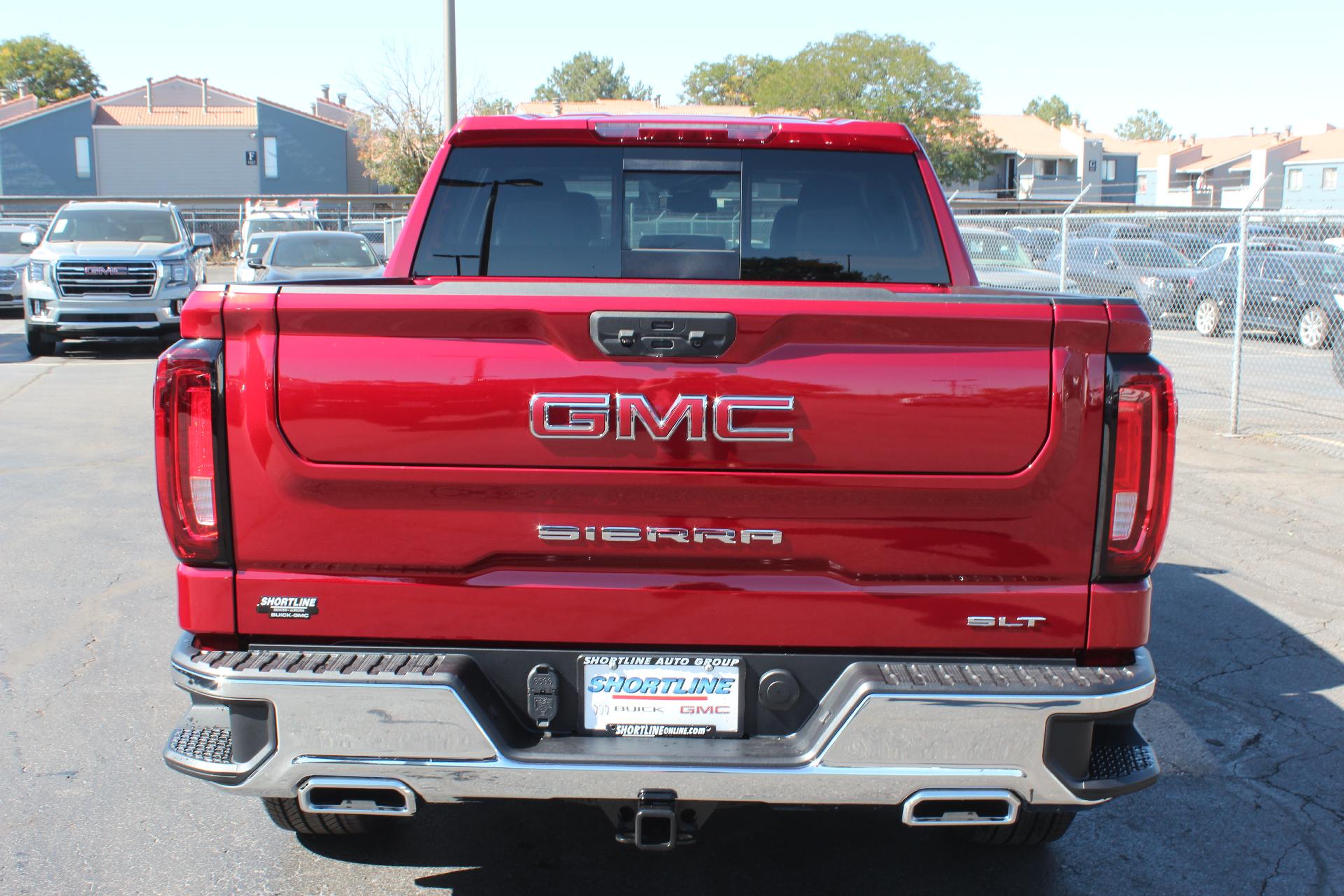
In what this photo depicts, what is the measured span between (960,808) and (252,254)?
18.9 metres

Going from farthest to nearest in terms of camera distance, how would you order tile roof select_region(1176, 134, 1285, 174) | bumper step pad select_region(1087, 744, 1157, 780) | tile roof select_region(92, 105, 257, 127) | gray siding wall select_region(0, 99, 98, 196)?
tile roof select_region(1176, 134, 1285, 174) → tile roof select_region(92, 105, 257, 127) → gray siding wall select_region(0, 99, 98, 196) → bumper step pad select_region(1087, 744, 1157, 780)

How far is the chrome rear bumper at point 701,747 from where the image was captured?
2660 millimetres

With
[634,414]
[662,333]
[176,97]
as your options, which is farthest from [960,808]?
[176,97]

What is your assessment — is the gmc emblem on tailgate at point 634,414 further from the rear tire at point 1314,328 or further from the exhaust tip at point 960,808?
the rear tire at point 1314,328

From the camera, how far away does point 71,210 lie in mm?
17672

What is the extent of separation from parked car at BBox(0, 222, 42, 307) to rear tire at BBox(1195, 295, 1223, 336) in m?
19.7

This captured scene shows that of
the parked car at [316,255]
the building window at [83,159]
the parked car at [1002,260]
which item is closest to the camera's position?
the parked car at [1002,260]

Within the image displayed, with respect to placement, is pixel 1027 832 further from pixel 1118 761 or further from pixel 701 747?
pixel 701 747

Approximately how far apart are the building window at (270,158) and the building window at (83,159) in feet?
30.1

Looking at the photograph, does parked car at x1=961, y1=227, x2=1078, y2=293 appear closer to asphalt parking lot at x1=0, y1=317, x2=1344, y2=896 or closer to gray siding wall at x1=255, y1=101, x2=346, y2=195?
asphalt parking lot at x1=0, y1=317, x2=1344, y2=896

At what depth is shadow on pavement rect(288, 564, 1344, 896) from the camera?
11.5 feet

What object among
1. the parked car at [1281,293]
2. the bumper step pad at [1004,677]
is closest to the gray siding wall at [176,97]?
the parked car at [1281,293]

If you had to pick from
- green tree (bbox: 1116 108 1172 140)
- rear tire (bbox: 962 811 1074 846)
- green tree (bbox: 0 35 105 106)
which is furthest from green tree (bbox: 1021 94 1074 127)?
rear tire (bbox: 962 811 1074 846)

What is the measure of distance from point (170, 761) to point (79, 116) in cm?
7274
